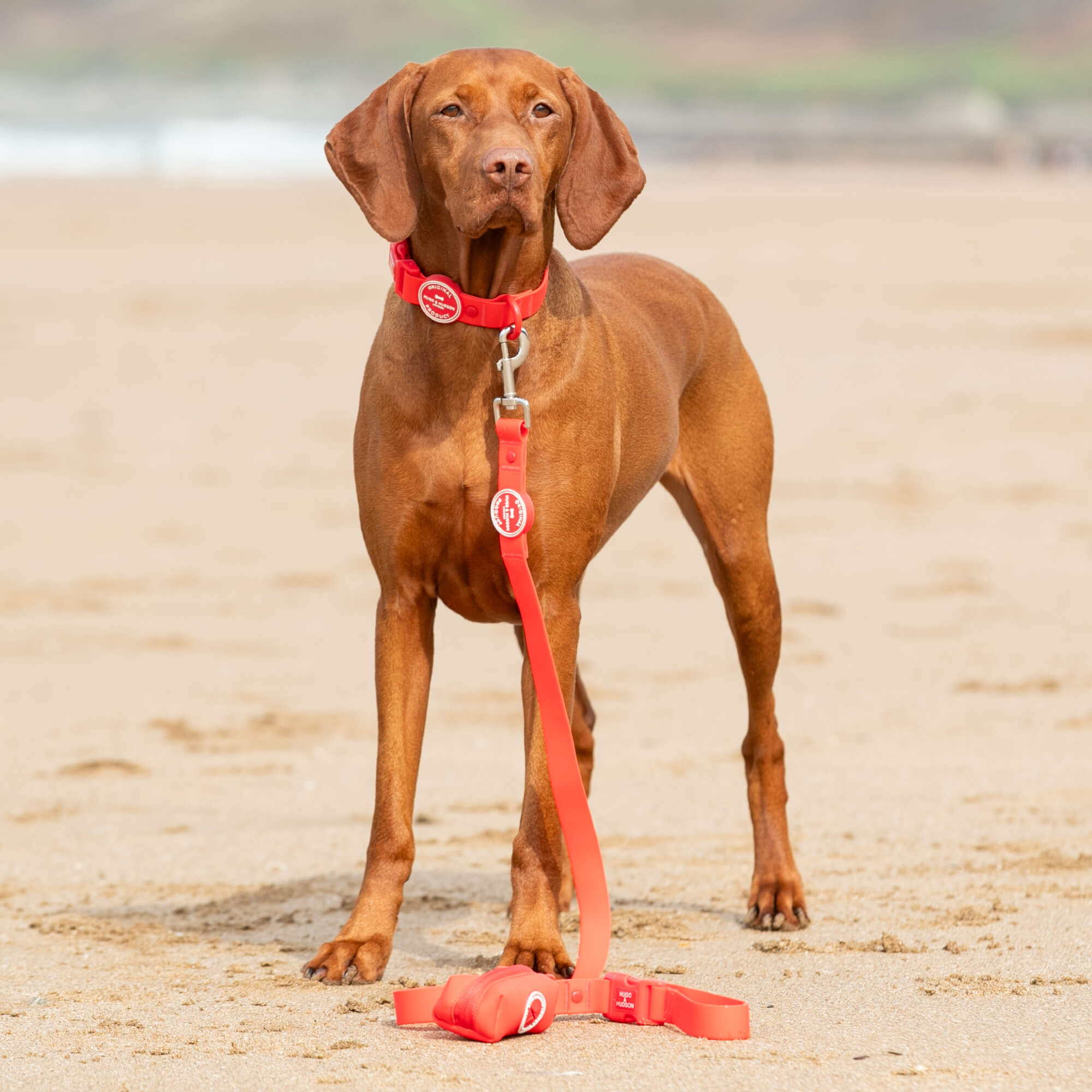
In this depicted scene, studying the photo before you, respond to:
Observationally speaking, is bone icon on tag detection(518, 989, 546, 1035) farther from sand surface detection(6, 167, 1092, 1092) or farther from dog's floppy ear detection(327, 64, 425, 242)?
dog's floppy ear detection(327, 64, 425, 242)

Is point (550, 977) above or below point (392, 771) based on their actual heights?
below

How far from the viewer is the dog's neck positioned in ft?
13.1

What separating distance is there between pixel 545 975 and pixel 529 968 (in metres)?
0.05

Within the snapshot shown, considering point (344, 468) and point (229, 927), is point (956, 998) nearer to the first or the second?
point (229, 927)

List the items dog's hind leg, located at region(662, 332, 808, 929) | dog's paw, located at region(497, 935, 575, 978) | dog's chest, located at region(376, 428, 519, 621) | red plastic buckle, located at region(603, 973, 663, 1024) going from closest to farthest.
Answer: red plastic buckle, located at region(603, 973, 663, 1024), dog's paw, located at region(497, 935, 575, 978), dog's chest, located at region(376, 428, 519, 621), dog's hind leg, located at region(662, 332, 808, 929)

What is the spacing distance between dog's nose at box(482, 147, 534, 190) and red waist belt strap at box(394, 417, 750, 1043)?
0.54m

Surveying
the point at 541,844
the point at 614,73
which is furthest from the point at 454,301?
the point at 614,73

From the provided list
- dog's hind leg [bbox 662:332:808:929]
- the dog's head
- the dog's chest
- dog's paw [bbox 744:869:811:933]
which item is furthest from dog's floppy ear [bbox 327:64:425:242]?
dog's paw [bbox 744:869:811:933]

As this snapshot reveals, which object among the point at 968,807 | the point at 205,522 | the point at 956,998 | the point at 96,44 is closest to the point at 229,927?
the point at 956,998

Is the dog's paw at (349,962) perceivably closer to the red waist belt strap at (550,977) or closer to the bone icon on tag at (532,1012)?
the red waist belt strap at (550,977)

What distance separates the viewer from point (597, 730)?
6652 millimetres

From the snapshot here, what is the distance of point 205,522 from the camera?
10.1m

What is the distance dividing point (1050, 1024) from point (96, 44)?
5645 inches

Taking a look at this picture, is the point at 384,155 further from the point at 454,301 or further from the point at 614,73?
the point at 614,73
